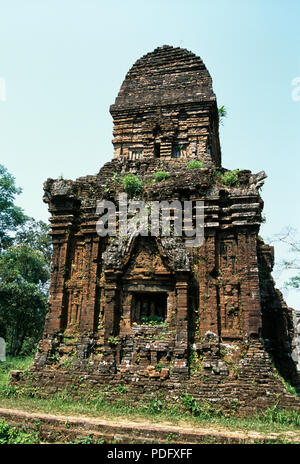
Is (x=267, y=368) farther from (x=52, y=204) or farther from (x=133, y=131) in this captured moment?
(x=133, y=131)

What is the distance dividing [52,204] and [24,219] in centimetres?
1358

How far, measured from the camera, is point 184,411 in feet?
29.2

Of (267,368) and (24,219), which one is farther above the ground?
(24,219)

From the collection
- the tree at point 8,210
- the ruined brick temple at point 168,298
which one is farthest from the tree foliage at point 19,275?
the ruined brick temple at point 168,298

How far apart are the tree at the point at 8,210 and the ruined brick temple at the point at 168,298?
510 inches

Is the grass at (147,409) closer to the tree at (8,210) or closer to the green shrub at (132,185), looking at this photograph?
the green shrub at (132,185)

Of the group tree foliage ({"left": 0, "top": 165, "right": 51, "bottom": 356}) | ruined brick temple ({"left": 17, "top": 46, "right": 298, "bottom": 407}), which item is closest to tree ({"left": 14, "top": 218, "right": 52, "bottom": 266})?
tree foliage ({"left": 0, "top": 165, "right": 51, "bottom": 356})

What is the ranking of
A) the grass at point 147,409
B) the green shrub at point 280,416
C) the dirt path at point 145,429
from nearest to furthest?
the dirt path at point 145,429 → the grass at point 147,409 → the green shrub at point 280,416

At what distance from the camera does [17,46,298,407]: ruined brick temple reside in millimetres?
9578

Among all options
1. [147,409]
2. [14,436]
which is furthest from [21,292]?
[14,436]

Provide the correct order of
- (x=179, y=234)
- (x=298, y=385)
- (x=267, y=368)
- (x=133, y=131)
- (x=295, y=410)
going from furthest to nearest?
(x=133, y=131) < (x=298, y=385) < (x=179, y=234) < (x=267, y=368) < (x=295, y=410)

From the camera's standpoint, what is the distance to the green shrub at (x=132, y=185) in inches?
472

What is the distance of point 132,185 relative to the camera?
12.0m
